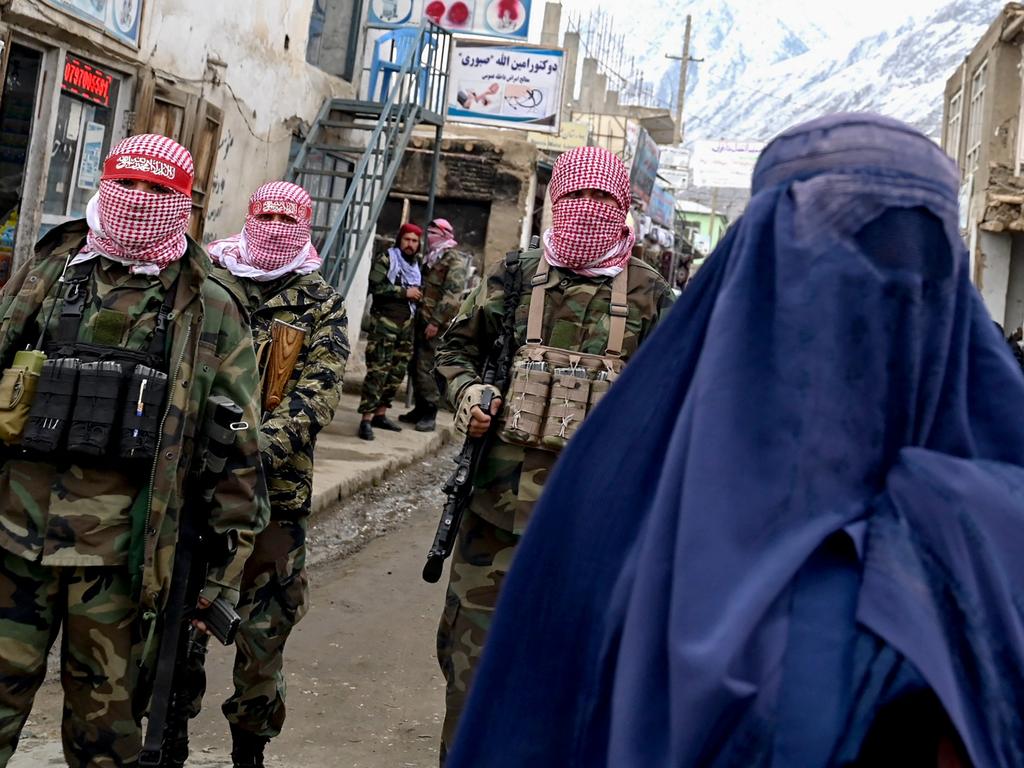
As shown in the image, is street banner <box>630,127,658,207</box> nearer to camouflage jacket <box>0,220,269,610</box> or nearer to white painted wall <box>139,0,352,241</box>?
white painted wall <box>139,0,352,241</box>

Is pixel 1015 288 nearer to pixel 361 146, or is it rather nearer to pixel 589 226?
pixel 361 146

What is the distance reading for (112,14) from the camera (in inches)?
293

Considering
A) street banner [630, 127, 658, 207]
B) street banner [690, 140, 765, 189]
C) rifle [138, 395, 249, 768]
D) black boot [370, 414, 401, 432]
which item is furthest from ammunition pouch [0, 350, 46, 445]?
street banner [690, 140, 765, 189]

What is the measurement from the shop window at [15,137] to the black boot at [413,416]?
16.2 ft

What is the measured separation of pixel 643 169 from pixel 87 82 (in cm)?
1895

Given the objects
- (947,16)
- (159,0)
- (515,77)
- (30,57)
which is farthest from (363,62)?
(947,16)

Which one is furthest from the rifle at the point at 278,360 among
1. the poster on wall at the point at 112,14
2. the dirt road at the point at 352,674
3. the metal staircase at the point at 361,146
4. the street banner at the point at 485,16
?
the street banner at the point at 485,16

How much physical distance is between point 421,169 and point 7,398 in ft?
46.4

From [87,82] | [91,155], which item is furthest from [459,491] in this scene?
[91,155]

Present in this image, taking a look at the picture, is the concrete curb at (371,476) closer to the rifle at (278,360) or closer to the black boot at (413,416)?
the black boot at (413,416)

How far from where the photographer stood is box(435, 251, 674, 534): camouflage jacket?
369 centimetres

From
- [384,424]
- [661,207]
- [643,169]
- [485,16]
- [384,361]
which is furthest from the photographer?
[661,207]

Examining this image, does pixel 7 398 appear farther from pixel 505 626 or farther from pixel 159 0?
pixel 159 0

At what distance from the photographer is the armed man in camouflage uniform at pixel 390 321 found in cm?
1047
